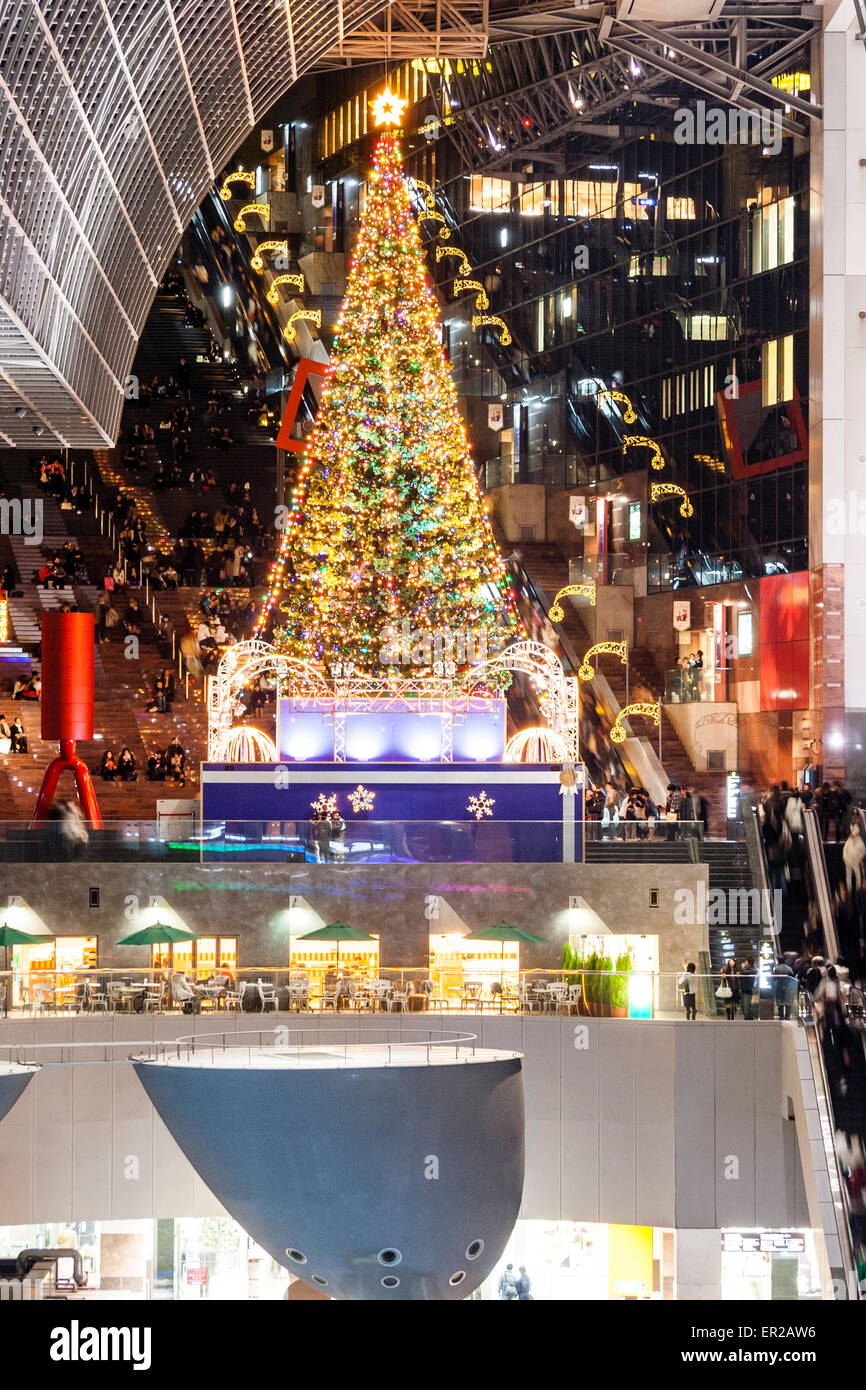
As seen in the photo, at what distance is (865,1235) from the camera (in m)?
15.2

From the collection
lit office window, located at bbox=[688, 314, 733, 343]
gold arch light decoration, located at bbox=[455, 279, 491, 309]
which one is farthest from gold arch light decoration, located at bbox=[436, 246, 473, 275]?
lit office window, located at bbox=[688, 314, 733, 343]

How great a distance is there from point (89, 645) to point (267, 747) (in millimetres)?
2719

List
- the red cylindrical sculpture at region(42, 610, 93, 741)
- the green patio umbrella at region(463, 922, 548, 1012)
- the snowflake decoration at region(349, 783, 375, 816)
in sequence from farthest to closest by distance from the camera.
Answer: the snowflake decoration at region(349, 783, 375, 816)
the red cylindrical sculpture at region(42, 610, 93, 741)
the green patio umbrella at region(463, 922, 548, 1012)

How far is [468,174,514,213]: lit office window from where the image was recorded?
147 ft

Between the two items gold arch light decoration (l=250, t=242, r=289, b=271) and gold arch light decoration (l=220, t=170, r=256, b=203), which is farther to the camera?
gold arch light decoration (l=220, t=170, r=256, b=203)

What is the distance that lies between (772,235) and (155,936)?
1937 centimetres

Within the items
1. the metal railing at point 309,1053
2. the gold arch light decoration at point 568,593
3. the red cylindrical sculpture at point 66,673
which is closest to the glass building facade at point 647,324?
the gold arch light decoration at point 568,593

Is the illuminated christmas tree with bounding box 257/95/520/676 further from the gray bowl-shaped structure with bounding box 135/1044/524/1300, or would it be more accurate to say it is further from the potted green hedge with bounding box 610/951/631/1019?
the gray bowl-shaped structure with bounding box 135/1044/524/1300

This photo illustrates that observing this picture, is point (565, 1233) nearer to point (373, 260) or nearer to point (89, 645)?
point (89, 645)

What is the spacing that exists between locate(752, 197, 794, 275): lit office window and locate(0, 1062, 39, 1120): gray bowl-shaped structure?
2282 cm

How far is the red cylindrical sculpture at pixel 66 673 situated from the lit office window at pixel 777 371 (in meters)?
14.5

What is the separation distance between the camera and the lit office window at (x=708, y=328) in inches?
1432

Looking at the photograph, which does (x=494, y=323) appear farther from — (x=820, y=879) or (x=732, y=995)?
(x=732, y=995)
